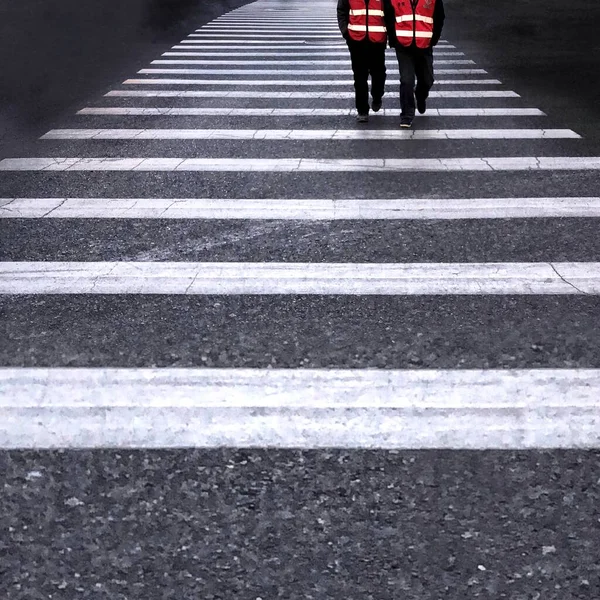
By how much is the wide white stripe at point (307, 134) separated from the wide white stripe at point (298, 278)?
4105 mm

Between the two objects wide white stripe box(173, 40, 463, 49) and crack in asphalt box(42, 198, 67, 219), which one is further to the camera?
wide white stripe box(173, 40, 463, 49)

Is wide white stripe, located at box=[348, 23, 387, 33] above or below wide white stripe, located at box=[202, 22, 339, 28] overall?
above

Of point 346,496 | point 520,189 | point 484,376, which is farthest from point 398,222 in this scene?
point 346,496

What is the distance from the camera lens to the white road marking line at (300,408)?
3697 millimetres

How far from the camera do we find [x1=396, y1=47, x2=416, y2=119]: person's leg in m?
10.0

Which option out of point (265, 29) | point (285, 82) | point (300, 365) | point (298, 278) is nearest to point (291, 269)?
point (298, 278)

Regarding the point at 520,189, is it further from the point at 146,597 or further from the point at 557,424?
the point at 146,597

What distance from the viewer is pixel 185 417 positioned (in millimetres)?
3867

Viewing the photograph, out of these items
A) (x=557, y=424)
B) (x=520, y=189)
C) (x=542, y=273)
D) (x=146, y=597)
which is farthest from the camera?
(x=520, y=189)

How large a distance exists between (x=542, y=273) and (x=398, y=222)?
4.58 ft

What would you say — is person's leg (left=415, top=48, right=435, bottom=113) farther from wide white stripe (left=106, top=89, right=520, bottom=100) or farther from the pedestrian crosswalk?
wide white stripe (left=106, top=89, right=520, bottom=100)

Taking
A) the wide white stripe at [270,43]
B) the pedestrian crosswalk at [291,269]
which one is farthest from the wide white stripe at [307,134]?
the wide white stripe at [270,43]

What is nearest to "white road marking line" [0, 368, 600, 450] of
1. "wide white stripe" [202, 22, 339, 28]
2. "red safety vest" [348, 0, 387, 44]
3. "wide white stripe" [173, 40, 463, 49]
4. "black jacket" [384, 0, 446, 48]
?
"black jacket" [384, 0, 446, 48]

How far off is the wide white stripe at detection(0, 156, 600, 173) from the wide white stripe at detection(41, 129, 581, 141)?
1.01m
